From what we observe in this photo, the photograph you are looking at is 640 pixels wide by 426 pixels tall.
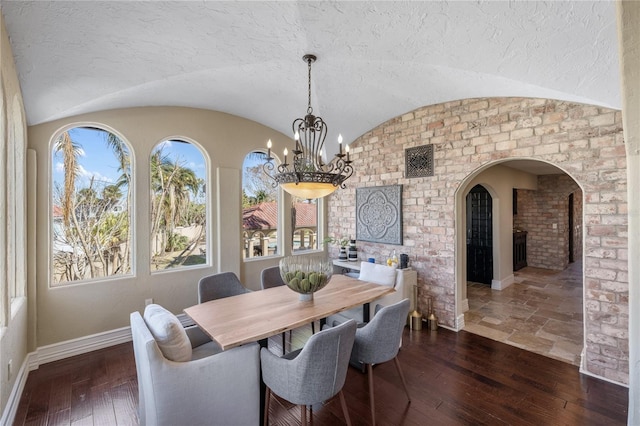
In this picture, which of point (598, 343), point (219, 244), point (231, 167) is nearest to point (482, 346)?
point (598, 343)

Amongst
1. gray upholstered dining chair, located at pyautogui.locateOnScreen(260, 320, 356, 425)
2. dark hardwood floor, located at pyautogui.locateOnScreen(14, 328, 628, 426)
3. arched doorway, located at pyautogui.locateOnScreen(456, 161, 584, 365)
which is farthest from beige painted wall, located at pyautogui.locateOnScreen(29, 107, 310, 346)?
arched doorway, located at pyautogui.locateOnScreen(456, 161, 584, 365)

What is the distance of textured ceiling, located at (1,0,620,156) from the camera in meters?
1.74

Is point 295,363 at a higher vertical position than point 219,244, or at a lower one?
lower

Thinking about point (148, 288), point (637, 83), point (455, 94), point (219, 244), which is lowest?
point (148, 288)

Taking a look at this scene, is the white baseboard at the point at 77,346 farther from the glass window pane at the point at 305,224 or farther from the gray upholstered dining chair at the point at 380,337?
the gray upholstered dining chair at the point at 380,337

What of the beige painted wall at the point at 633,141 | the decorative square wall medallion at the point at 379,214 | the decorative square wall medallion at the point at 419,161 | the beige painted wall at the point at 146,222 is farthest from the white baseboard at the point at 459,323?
the beige painted wall at the point at 633,141

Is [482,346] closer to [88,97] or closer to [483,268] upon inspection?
[483,268]

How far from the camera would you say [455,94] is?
3186 millimetres

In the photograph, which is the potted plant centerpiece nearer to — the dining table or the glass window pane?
the dining table

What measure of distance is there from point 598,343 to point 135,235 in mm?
4725

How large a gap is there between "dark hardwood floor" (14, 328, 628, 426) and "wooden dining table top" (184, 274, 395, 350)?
714mm

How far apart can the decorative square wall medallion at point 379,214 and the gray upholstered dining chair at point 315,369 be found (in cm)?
257

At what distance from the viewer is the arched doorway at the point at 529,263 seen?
3.42 meters

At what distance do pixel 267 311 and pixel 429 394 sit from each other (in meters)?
1.46
